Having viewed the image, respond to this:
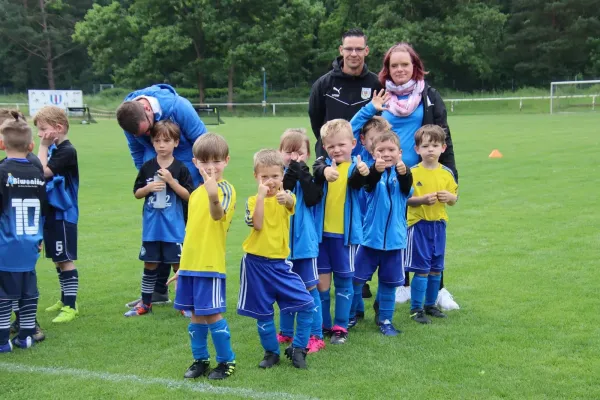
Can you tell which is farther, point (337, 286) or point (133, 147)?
point (133, 147)

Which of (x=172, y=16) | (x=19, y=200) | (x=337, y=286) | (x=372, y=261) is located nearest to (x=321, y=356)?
(x=337, y=286)

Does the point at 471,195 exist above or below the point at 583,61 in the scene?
below

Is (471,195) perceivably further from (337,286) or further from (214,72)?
(214,72)

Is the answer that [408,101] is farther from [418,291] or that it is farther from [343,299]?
[343,299]

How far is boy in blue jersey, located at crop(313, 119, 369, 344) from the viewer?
196 inches

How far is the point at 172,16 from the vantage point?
5734 centimetres

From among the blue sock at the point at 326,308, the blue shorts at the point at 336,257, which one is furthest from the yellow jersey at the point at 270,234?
the blue sock at the point at 326,308

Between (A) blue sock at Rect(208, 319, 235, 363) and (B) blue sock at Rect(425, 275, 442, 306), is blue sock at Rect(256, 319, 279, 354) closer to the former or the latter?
(A) blue sock at Rect(208, 319, 235, 363)

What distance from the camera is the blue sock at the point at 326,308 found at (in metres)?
5.32

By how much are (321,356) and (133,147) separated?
103 inches

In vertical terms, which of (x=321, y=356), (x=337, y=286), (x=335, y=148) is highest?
(x=335, y=148)

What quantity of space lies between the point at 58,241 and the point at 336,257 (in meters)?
2.54

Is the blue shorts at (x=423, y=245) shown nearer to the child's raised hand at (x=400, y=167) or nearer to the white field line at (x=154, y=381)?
the child's raised hand at (x=400, y=167)

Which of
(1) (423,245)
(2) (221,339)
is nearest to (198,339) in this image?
(2) (221,339)
